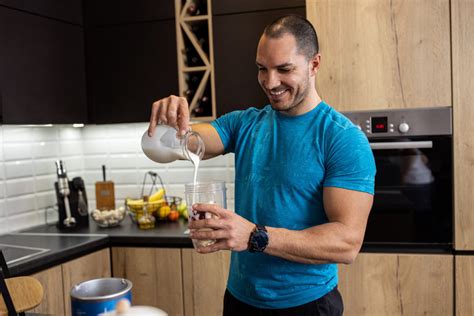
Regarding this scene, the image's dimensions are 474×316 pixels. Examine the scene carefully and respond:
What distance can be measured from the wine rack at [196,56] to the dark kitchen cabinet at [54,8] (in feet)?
1.85

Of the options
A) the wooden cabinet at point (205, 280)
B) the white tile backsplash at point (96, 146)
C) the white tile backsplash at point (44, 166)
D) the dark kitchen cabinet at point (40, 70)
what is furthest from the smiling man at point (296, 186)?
the white tile backsplash at point (96, 146)

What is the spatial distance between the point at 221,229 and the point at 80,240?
5.08ft

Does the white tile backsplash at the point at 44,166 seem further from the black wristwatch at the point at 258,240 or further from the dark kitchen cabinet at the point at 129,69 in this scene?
the black wristwatch at the point at 258,240

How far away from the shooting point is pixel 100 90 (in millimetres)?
2828

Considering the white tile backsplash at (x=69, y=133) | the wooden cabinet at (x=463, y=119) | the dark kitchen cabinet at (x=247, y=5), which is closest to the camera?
the wooden cabinet at (x=463, y=119)

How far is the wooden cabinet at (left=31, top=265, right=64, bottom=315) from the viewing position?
217cm

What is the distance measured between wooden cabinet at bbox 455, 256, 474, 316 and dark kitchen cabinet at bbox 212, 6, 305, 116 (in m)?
1.18

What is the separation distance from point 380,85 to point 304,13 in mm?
566

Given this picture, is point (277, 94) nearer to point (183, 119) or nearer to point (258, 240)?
point (183, 119)

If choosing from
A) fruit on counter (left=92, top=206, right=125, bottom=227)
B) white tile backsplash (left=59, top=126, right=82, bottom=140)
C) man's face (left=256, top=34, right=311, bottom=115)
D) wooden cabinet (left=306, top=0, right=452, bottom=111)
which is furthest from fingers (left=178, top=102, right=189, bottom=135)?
white tile backsplash (left=59, top=126, right=82, bottom=140)

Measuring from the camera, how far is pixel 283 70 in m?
1.36

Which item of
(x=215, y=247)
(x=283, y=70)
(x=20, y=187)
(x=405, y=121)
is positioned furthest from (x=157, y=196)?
(x=215, y=247)

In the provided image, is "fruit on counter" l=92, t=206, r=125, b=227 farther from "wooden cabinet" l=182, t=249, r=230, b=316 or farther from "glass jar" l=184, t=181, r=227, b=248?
"glass jar" l=184, t=181, r=227, b=248

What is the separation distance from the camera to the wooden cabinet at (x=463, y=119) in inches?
84.1
